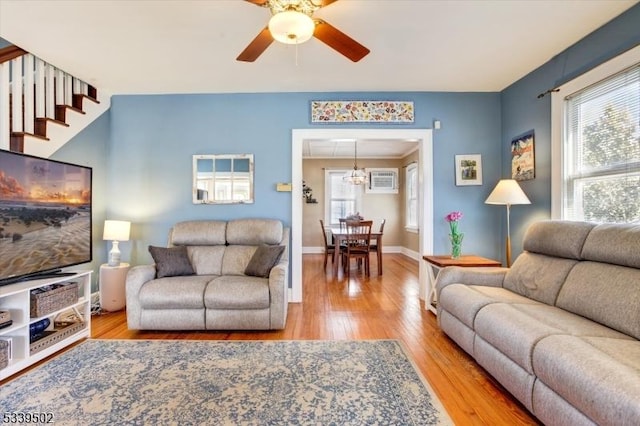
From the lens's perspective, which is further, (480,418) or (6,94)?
(6,94)

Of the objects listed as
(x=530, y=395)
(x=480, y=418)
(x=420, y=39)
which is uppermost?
(x=420, y=39)

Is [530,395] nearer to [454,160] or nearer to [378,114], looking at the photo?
[454,160]

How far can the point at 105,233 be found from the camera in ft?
10.8

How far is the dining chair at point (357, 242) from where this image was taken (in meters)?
5.00

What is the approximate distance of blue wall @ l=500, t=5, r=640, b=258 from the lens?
223cm

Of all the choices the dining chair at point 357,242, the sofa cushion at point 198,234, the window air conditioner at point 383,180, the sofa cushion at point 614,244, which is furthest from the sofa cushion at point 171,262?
the window air conditioner at point 383,180

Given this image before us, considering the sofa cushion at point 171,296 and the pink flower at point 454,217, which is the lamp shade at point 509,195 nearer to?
the pink flower at point 454,217

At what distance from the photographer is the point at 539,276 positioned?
7.47ft

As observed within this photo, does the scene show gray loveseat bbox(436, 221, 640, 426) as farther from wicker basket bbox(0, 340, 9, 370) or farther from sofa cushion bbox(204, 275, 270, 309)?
wicker basket bbox(0, 340, 9, 370)

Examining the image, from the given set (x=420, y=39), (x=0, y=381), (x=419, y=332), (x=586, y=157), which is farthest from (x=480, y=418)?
(x=0, y=381)

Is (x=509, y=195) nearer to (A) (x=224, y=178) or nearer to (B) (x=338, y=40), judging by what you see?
(B) (x=338, y=40)

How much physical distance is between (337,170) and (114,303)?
216 inches

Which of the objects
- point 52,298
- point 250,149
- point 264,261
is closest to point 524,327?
point 264,261

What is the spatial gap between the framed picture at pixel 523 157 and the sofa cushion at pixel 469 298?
142cm
